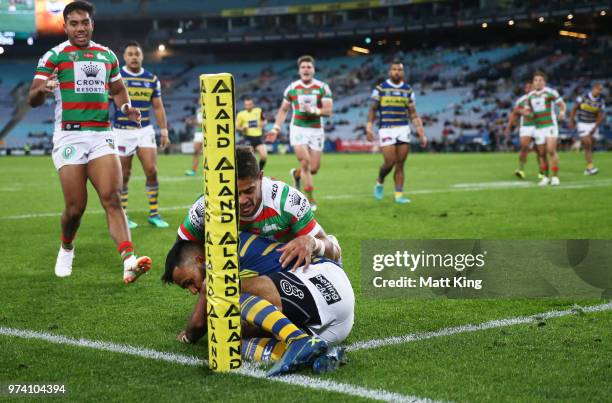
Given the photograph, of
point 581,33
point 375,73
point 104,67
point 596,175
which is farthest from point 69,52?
point 581,33

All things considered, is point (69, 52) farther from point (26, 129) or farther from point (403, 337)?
point (26, 129)

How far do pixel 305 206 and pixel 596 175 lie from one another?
1613 centimetres

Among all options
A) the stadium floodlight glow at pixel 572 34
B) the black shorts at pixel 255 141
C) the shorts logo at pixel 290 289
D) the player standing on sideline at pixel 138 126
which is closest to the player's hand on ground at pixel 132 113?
the shorts logo at pixel 290 289

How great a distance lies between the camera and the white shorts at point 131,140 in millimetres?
10453

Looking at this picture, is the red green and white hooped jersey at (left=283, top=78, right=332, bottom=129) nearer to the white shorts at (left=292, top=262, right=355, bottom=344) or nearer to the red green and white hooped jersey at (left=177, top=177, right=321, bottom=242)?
the red green and white hooped jersey at (left=177, top=177, right=321, bottom=242)

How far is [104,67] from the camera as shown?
657cm

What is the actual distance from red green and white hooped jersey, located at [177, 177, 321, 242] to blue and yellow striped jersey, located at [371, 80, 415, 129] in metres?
9.35

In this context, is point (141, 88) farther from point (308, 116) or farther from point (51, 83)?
point (51, 83)

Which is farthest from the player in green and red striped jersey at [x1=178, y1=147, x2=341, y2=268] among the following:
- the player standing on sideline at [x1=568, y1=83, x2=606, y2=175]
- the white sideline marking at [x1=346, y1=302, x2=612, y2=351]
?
the player standing on sideline at [x1=568, y1=83, x2=606, y2=175]

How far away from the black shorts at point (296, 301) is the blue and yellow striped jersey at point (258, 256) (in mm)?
125

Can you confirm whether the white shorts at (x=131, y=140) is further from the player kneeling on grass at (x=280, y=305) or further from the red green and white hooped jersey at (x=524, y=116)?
the red green and white hooped jersey at (x=524, y=116)

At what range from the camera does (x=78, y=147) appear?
6.42 metres

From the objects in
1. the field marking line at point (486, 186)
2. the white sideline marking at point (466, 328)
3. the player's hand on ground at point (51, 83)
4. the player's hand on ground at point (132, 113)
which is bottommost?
the field marking line at point (486, 186)

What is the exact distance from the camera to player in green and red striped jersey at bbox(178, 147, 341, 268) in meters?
4.21
